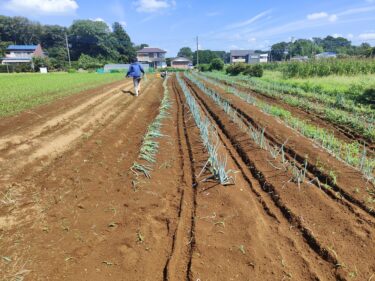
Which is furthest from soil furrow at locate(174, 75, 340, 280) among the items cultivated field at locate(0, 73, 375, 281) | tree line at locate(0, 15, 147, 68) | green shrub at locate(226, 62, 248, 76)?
tree line at locate(0, 15, 147, 68)

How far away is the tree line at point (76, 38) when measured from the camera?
7738 cm

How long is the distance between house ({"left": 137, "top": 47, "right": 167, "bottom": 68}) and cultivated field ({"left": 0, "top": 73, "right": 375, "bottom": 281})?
87.3m

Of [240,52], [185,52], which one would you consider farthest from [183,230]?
[185,52]

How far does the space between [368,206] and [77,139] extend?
6034mm

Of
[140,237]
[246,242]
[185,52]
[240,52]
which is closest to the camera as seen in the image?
[246,242]

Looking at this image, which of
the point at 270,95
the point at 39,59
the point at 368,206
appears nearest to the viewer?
the point at 368,206

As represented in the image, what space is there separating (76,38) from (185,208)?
87.2 meters

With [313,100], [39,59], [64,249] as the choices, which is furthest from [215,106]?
[39,59]

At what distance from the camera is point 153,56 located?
9338cm

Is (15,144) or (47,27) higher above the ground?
(47,27)

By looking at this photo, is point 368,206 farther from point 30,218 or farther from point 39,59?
point 39,59

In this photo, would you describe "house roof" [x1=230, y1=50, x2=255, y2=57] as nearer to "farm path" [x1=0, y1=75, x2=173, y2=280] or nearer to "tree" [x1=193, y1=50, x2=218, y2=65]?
"tree" [x1=193, y1=50, x2=218, y2=65]

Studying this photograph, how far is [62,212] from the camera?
12.3 ft

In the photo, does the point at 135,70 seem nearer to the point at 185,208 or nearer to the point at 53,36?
the point at 185,208
